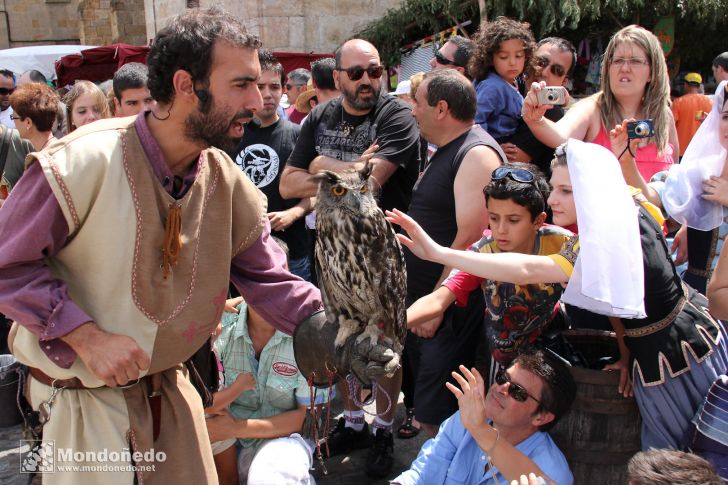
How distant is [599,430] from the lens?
8.81 feet

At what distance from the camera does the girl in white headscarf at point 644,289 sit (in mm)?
2412

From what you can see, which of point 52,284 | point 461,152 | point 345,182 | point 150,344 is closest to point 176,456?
point 150,344

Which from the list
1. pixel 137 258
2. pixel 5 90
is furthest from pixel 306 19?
pixel 137 258

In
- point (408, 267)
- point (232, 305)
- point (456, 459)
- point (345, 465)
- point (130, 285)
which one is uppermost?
point (130, 285)

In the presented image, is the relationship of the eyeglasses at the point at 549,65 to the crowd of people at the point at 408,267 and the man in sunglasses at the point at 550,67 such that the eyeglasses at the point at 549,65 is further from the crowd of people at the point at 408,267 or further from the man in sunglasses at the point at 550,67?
the crowd of people at the point at 408,267

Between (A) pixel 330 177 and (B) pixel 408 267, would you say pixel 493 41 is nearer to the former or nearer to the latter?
(B) pixel 408 267

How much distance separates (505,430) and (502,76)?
244 cm

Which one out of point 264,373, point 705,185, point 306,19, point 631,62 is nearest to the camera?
point 705,185

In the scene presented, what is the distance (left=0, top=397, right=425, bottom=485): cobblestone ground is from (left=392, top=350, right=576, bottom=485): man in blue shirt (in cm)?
108

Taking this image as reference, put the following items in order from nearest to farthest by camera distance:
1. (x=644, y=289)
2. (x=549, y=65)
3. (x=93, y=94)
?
(x=644, y=289) → (x=549, y=65) → (x=93, y=94)

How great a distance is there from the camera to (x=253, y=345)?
3439 mm

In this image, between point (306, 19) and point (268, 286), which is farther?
point (306, 19)

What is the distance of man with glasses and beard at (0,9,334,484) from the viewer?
183 centimetres

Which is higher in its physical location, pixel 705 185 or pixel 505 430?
pixel 705 185
